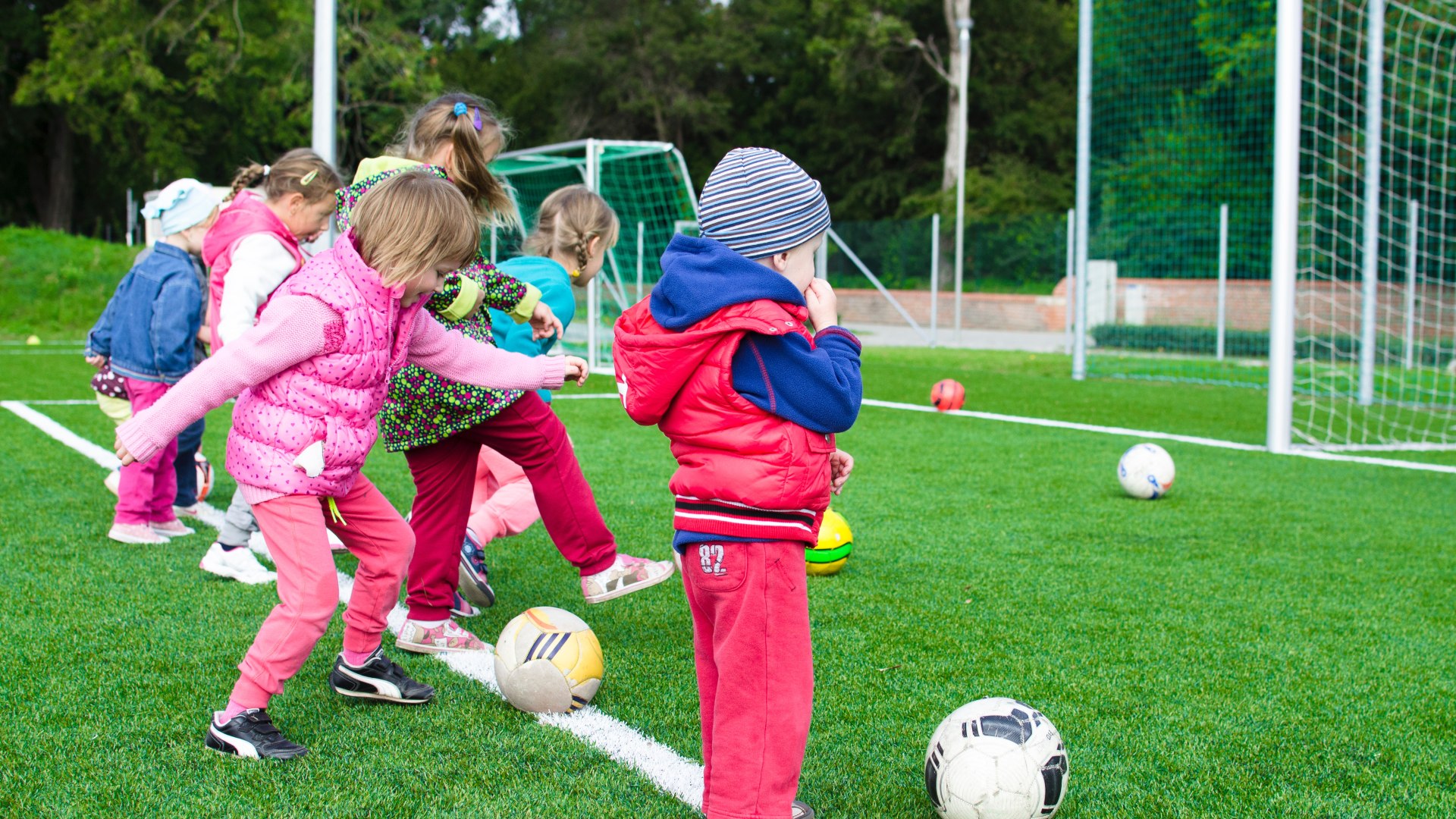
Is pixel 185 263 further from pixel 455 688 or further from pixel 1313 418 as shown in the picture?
pixel 1313 418

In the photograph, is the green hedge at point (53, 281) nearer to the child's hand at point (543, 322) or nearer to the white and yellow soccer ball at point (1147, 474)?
the white and yellow soccer ball at point (1147, 474)

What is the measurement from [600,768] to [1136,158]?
19649 millimetres

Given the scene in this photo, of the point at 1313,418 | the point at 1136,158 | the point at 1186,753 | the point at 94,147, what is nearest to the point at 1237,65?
the point at 1136,158

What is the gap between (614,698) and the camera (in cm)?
334

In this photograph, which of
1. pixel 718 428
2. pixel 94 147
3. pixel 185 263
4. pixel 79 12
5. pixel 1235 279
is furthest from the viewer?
pixel 94 147

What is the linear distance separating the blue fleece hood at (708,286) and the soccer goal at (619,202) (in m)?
11.5

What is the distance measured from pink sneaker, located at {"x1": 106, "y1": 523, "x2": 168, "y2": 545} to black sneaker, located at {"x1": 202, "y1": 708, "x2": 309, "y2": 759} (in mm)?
2604

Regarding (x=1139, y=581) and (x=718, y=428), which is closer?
(x=718, y=428)

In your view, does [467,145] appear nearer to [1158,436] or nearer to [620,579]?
[620,579]

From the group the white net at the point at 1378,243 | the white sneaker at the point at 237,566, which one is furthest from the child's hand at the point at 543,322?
the white net at the point at 1378,243

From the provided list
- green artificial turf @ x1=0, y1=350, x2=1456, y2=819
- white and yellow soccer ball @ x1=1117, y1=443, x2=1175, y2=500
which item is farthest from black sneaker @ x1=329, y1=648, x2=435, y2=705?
white and yellow soccer ball @ x1=1117, y1=443, x2=1175, y2=500

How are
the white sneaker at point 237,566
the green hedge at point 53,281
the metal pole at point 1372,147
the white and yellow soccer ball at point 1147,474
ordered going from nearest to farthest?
the white sneaker at point 237,566, the white and yellow soccer ball at point 1147,474, the metal pole at point 1372,147, the green hedge at point 53,281

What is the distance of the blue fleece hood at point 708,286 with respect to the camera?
86.8 inches

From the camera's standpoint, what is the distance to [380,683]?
129 inches
